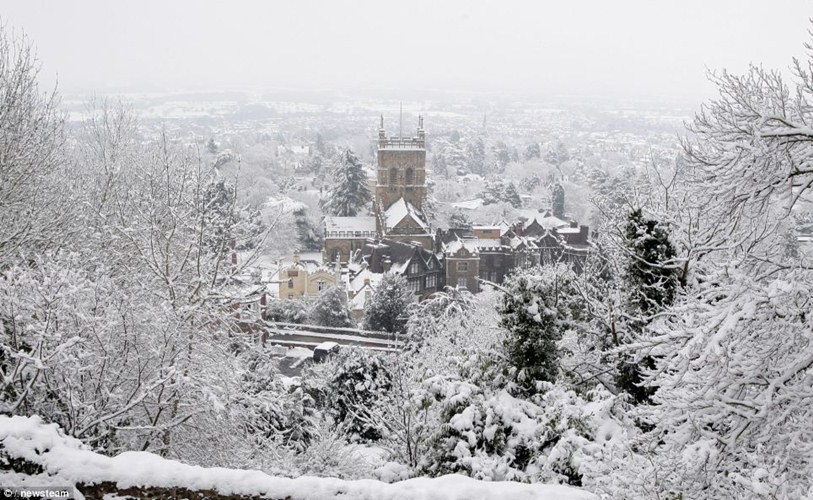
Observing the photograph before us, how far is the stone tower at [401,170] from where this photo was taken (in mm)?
45719

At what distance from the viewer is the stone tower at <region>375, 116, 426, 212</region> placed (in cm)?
4572

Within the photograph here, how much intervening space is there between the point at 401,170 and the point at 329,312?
18.4 metres

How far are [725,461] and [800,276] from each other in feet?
4.63

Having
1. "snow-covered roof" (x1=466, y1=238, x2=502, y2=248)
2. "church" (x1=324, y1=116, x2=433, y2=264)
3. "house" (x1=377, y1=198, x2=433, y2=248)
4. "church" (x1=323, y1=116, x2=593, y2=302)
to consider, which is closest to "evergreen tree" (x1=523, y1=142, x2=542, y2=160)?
"church" (x1=323, y1=116, x2=593, y2=302)

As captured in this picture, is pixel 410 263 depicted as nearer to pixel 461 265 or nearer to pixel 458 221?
pixel 461 265

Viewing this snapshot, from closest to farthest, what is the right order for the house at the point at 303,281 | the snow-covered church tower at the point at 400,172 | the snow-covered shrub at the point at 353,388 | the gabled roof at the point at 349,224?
the snow-covered shrub at the point at 353,388 < the house at the point at 303,281 < the gabled roof at the point at 349,224 < the snow-covered church tower at the point at 400,172

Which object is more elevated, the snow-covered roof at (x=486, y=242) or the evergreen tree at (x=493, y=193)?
the evergreen tree at (x=493, y=193)

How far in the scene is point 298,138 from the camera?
14075cm

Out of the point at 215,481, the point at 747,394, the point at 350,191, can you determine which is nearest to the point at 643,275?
the point at 747,394

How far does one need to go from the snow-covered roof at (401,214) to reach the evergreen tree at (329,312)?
1173cm

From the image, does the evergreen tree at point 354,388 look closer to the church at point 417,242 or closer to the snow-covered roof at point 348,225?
the church at point 417,242

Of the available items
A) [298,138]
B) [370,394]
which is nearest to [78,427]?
[370,394]

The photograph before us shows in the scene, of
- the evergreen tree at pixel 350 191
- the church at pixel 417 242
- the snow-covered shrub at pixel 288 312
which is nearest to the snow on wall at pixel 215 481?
the snow-covered shrub at pixel 288 312

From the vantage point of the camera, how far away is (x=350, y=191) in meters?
51.4
